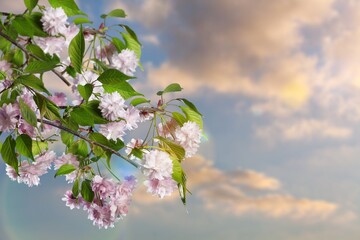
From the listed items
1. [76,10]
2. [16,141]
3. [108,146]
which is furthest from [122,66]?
[16,141]

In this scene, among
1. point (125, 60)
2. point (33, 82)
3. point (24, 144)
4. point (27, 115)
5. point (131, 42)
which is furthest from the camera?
point (131, 42)

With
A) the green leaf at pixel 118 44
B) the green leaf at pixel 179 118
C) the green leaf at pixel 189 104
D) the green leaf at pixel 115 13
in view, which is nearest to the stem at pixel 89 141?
the green leaf at pixel 179 118

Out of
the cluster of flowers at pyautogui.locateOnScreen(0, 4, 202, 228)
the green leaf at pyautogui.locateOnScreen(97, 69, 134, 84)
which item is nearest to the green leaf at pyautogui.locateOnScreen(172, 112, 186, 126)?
the cluster of flowers at pyautogui.locateOnScreen(0, 4, 202, 228)

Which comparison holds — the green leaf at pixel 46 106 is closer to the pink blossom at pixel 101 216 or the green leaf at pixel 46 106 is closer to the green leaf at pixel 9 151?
the green leaf at pixel 9 151

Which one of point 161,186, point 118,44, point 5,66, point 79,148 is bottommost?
point 161,186

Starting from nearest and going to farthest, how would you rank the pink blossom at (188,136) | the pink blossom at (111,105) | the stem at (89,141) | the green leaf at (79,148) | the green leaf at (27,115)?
the green leaf at (27,115) → the pink blossom at (111,105) → the stem at (89,141) → the pink blossom at (188,136) → the green leaf at (79,148)

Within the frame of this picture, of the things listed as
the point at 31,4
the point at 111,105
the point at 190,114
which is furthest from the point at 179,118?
the point at 31,4

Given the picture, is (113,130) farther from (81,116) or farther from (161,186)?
(161,186)
